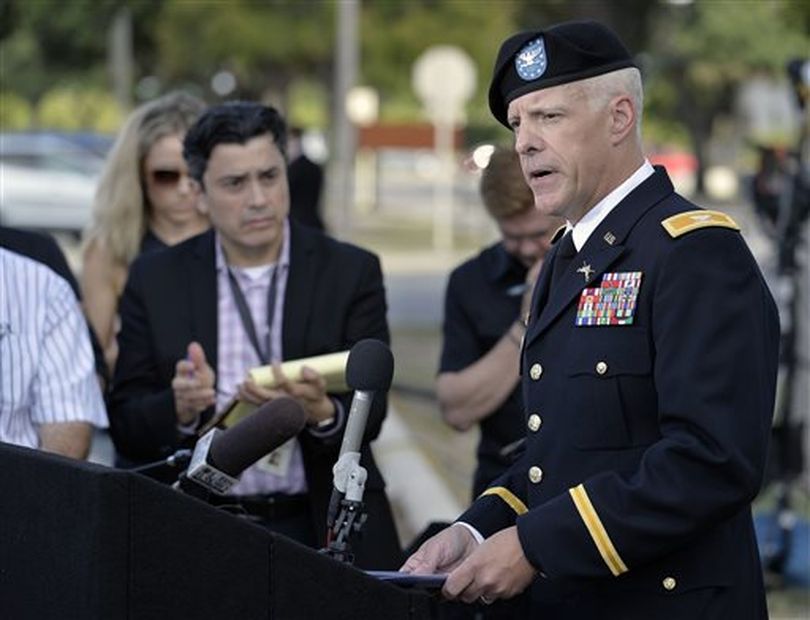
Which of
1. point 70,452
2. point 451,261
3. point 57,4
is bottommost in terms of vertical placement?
point 451,261

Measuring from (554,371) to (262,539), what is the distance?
765 mm

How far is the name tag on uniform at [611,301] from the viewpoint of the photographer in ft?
10.9

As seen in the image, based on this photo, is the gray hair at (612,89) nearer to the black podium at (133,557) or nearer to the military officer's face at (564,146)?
the military officer's face at (564,146)

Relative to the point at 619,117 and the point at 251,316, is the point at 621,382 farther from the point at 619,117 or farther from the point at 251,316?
the point at 251,316

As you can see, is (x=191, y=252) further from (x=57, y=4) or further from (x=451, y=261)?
(x=451, y=261)

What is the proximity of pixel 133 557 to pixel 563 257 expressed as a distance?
1161 millimetres

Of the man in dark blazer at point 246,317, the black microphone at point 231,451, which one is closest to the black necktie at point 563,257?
the black microphone at point 231,451

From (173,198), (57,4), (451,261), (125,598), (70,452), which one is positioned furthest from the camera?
(451,261)

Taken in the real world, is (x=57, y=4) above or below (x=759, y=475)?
above

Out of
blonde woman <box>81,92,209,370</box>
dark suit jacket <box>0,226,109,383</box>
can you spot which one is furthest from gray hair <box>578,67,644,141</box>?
blonde woman <box>81,92,209,370</box>

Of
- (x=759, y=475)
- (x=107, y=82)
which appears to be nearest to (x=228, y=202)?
(x=759, y=475)

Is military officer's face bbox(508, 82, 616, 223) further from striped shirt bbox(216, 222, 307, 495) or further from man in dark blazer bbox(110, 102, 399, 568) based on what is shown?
striped shirt bbox(216, 222, 307, 495)

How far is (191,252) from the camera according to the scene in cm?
537

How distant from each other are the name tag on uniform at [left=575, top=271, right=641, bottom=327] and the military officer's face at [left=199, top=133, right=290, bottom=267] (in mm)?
1915
